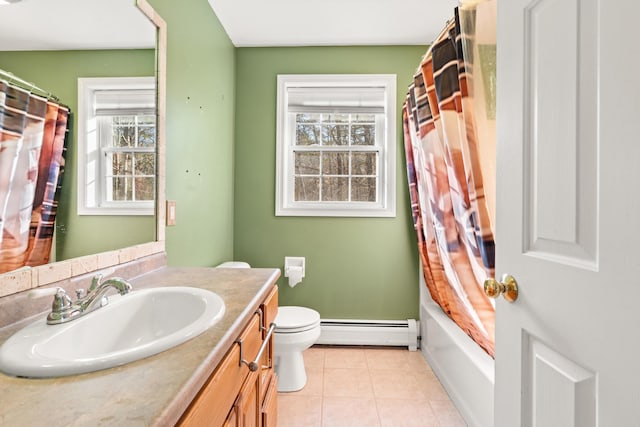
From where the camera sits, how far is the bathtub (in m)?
1.46

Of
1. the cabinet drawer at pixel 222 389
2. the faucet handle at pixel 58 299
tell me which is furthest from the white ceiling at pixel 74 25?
the cabinet drawer at pixel 222 389

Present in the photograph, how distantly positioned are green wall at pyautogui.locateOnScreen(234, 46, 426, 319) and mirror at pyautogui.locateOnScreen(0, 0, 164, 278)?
1.21 meters

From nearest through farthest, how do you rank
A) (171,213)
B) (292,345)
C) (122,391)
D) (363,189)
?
(122,391) < (171,213) < (292,345) < (363,189)

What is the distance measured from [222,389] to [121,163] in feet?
2.97

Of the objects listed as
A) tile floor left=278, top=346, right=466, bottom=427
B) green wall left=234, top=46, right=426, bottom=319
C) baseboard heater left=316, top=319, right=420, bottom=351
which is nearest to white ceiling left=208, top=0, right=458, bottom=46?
green wall left=234, top=46, right=426, bottom=319

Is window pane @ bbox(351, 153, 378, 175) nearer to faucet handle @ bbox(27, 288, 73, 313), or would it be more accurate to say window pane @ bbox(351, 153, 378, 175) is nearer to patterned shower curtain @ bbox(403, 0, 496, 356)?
patterned shower curtain @ bbox(403, 0, 496, 356)

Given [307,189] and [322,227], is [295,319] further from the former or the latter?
[307,189]

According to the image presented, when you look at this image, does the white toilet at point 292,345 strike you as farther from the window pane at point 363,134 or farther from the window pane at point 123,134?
the window pane at point 363,134

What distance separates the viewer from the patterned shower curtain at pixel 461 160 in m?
1.20

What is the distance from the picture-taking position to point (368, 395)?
1.84 meters

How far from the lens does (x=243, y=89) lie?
2.53 meters

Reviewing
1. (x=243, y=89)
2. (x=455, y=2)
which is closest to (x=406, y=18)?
(x=455, y=2)

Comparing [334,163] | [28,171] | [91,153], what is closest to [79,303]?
[28,171]

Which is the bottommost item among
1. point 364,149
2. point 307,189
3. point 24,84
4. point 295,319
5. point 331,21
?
point 295,319
